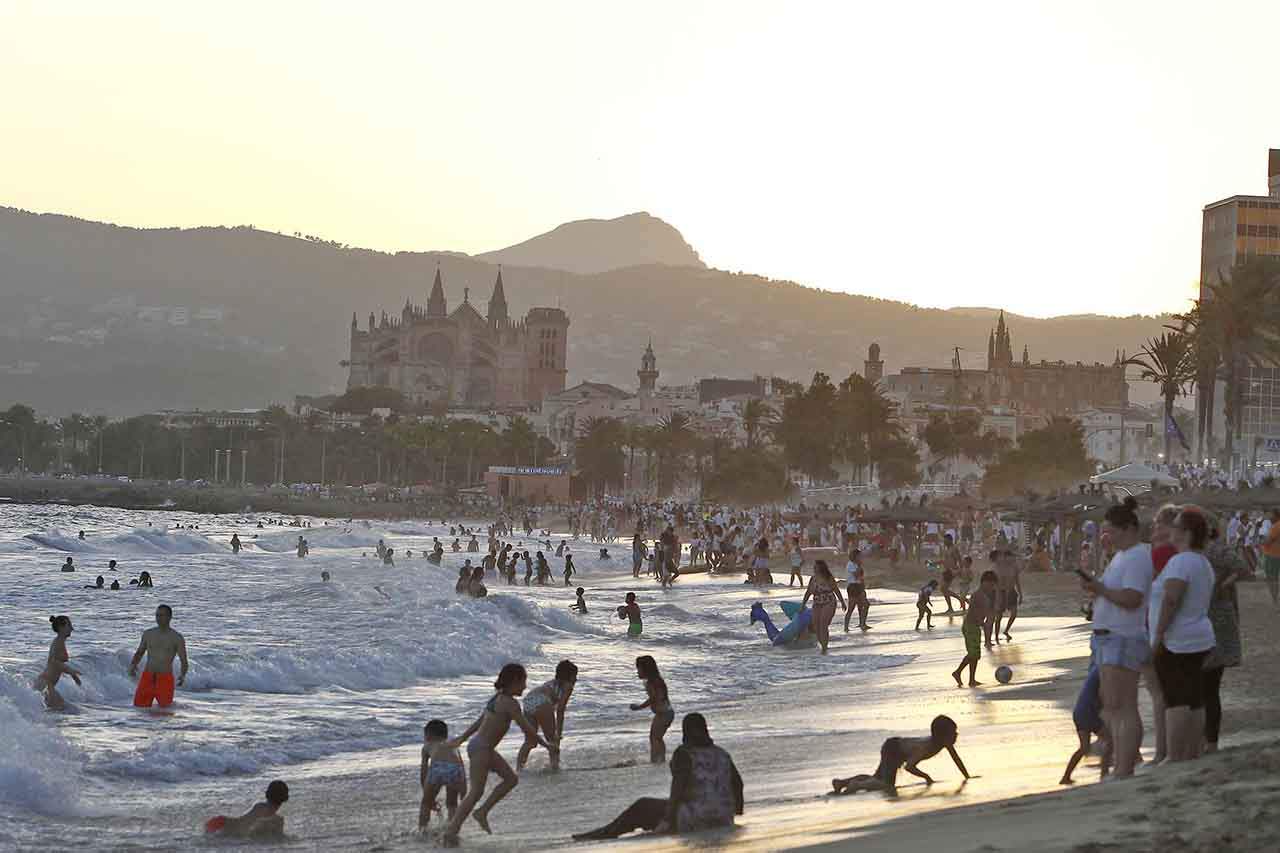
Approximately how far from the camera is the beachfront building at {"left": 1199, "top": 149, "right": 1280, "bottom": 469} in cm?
8156

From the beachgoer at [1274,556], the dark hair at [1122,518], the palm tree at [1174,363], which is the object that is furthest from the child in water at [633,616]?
the palm tree at [1174,363]

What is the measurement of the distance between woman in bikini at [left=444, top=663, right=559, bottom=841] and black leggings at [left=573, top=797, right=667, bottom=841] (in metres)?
1.07

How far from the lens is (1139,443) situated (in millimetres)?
153250

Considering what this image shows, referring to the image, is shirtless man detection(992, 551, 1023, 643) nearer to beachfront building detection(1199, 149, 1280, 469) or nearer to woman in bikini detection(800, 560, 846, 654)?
woman in bikini detection(800, 560, 846, 654)

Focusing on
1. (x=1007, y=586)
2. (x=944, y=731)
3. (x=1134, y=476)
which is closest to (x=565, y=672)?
(x=944, y=731)

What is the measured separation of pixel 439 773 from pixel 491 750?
14.9 inches

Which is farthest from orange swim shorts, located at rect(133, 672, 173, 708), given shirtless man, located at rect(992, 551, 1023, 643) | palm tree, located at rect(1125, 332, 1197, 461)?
palm tree, located at rect(1125, 332, 1197, 461)

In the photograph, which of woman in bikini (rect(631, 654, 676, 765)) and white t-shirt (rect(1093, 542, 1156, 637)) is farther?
woman in bikini (rect(631, 654, 676, 765))

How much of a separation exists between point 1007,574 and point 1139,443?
446 feet

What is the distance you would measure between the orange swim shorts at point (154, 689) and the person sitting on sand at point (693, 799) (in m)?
8.69

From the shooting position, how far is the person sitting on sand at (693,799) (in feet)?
31.4

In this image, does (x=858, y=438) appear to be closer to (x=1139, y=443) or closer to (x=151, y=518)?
(x=151, y=518)

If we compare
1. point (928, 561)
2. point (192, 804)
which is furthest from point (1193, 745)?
point (928, 561)

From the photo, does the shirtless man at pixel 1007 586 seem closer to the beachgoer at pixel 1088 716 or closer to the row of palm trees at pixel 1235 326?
the beachgoer at pixel 1088 716
